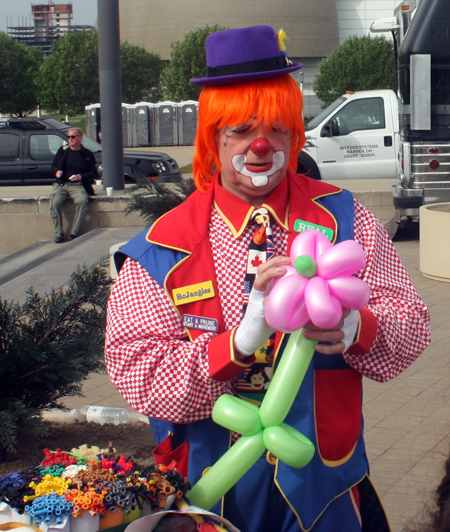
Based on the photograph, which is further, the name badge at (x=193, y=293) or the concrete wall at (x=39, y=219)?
A: the concrete wall at (x=39, y=219)

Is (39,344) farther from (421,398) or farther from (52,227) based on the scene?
(52,227)

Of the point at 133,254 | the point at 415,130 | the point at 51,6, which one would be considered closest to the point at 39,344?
the point at 133,254

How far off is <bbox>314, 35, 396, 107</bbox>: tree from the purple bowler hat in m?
44.7

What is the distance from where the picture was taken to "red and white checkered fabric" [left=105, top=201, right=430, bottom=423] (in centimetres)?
165

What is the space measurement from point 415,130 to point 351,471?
25.4 ft

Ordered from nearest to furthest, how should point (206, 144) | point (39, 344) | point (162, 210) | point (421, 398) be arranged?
point (206, 144)
point (39, 344)
point (421, 398)
point (162, 210)

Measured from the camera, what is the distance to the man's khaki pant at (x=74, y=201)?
945cm

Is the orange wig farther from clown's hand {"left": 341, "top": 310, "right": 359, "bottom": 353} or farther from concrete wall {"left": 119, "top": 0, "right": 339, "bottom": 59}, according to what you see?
concrete wall {"left": 119, "top": 0, "right": 339, "bottom": 59}

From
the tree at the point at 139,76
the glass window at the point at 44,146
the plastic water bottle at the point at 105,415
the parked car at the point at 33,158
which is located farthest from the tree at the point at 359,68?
the plastic water bottle at the point at 105,415

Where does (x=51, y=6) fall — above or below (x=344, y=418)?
above

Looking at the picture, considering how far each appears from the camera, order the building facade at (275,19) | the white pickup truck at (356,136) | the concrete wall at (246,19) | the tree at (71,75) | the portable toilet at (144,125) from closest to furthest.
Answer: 1. the white pickup truck at (356,136)
2. the portable toilet at (144,125)
3. the tree at (71,75)
4. the building facade at (275,19)
5. the concrete wall at (246,19)

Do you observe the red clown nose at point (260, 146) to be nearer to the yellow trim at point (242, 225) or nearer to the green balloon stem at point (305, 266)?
the yellow trim at point (242, 225)

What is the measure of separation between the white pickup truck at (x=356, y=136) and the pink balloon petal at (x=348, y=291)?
11.5 metres

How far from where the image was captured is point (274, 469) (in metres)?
1.74
